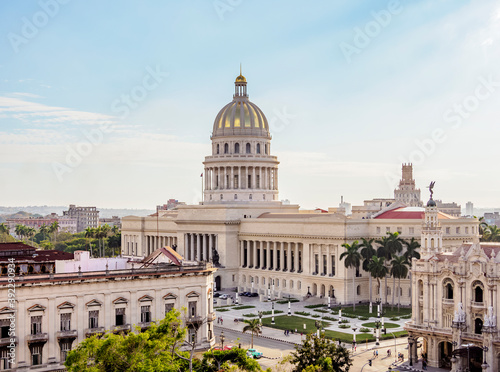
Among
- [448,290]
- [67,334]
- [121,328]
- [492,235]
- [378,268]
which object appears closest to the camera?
[67,334]

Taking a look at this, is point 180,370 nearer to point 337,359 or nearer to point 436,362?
point 337,359

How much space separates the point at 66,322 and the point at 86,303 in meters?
2.48

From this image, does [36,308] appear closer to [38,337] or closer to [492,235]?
[38,337]

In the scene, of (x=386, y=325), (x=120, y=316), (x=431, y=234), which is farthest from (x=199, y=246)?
(x=120, y=316)

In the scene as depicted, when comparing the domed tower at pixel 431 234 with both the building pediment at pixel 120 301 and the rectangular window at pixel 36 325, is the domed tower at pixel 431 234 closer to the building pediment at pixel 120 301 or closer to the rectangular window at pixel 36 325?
the building pediment at pixel 120 301

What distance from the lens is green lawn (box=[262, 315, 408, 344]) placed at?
307 ft

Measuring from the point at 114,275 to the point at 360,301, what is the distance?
2575 inches

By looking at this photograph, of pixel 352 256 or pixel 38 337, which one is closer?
pixel 38 337

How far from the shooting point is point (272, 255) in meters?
150

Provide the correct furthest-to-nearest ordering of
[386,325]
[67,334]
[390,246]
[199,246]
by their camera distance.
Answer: [199,246]
[390,246]
[386,325]
[67,334]

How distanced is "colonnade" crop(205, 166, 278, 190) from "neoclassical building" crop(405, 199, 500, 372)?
84.4m

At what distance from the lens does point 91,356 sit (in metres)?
58.0

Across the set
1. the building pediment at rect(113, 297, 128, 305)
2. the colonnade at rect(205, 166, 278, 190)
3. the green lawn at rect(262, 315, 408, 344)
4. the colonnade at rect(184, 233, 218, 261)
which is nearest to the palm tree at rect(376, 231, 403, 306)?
the green lawn at rect(262, 315, 408, 344)

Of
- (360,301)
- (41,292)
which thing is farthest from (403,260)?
(41,292)
